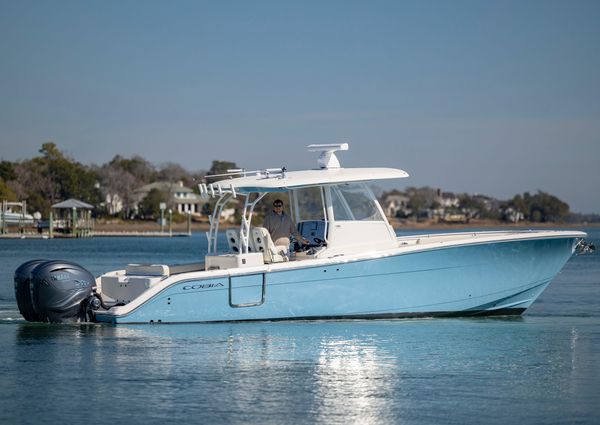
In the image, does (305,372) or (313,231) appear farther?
(313,231)

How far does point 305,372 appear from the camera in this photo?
50.2ft

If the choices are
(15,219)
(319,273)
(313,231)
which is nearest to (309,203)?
(313,231)

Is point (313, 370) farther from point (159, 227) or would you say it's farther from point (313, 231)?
point (159, 227)

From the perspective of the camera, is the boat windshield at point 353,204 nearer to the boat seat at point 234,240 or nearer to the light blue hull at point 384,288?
the light blue hull at point 384,288

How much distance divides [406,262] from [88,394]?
7769mm

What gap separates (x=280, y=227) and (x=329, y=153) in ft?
5.99

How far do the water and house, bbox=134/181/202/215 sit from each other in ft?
422

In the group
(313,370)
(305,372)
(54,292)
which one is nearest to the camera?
(305,372)

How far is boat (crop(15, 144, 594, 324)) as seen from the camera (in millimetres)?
18750

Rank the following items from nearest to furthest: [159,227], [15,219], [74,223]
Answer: [74,223]
[15,219]
[159,227]

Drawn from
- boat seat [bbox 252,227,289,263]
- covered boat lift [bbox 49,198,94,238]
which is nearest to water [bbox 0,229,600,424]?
boat seat [bbox 252,227,289,263]

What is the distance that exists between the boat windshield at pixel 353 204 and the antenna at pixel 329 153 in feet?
2.42

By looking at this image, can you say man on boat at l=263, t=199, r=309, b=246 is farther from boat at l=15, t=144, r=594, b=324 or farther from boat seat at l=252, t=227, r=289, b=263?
boat seat at l=252, t=227, r=289, b=263

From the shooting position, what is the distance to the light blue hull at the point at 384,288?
1884 cm
